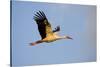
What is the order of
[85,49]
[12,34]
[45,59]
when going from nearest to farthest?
[12,34] → [45,59] → [85,49]

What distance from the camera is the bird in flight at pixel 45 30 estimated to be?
2.21 m

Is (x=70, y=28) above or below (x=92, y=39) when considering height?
above

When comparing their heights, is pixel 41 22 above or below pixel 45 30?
above

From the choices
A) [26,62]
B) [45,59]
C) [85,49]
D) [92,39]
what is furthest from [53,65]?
[92,39]

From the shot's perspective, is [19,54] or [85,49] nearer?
[19,54]

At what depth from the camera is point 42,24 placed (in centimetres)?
223

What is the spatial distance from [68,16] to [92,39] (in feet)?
1.72

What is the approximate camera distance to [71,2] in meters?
2.32

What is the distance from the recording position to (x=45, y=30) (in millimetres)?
2242

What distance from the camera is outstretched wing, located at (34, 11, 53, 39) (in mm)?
2207

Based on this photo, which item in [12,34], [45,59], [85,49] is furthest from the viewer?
[85,49]

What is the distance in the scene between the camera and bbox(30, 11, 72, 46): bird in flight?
2207 mm

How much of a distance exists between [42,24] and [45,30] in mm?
96

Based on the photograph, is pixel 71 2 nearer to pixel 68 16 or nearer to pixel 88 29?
A: pixel 68 16
